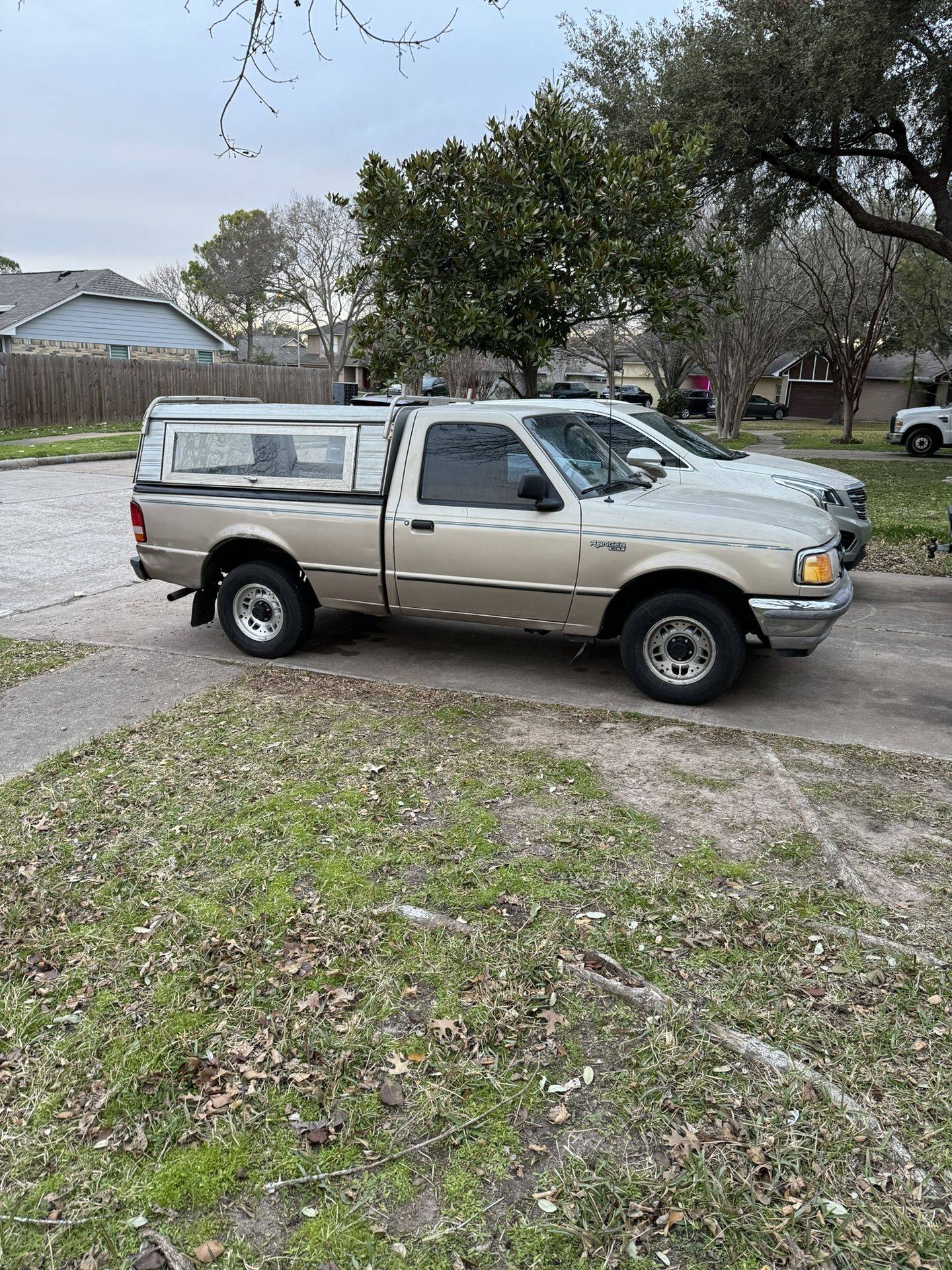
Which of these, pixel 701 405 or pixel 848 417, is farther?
pixel 701 405

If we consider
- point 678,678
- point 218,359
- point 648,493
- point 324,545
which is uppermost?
point 218,359

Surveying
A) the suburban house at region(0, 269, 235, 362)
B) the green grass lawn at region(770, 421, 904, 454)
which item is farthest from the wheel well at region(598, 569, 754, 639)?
the suburban house at region(0, 269, 235, 362)

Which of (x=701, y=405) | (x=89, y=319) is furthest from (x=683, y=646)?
(x=701, y=405)

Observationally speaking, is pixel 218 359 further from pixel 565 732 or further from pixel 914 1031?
pixel 914 1031

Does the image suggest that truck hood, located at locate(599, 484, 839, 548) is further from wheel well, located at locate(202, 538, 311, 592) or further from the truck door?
wheel well, located at locate(202, 538, 311, 592)

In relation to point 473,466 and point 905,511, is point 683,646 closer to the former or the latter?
point 473,466

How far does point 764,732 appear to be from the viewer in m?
5.81

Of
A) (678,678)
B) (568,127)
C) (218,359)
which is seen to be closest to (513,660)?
(678,678)

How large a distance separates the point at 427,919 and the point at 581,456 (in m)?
3.81

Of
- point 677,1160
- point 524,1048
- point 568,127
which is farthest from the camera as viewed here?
point 568,127

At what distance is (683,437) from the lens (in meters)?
10.0

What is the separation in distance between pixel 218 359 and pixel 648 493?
37550mm

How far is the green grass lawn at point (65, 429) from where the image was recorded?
25.8 m

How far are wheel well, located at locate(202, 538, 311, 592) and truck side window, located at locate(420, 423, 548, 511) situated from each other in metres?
1.23
